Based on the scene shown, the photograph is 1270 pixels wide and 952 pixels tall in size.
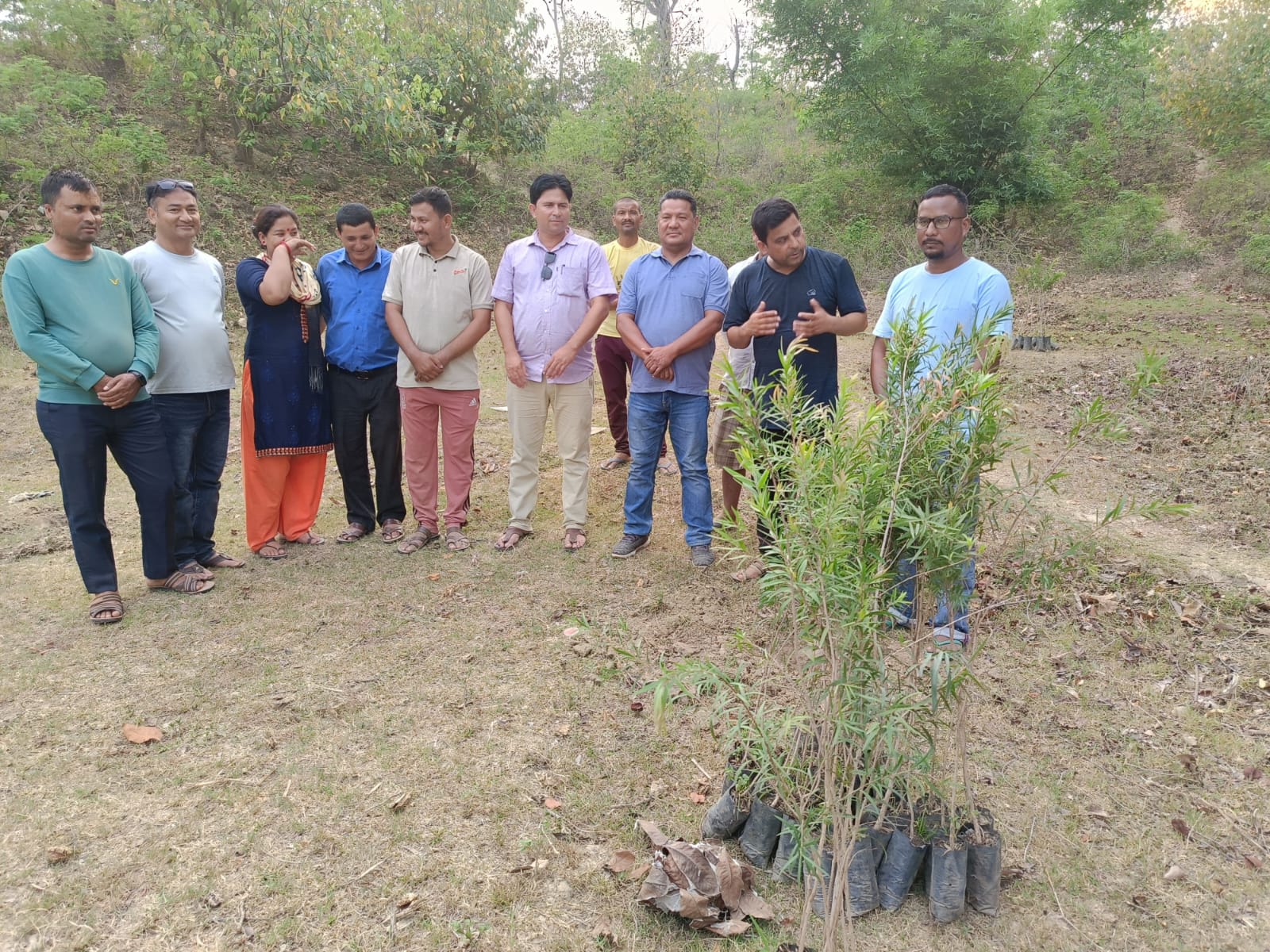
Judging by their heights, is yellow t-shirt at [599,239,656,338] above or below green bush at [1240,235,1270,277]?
below

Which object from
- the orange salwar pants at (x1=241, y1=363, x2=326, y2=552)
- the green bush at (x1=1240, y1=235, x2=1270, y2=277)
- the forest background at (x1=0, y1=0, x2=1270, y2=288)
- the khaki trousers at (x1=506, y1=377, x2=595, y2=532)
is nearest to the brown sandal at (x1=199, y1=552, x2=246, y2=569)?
the orange salwar pants at (x1=241, y1=363, x2=326, y2=552)

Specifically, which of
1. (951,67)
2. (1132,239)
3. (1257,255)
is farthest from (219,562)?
(1132,239)

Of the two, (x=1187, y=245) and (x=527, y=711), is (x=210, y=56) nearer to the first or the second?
(x=527, y=711)

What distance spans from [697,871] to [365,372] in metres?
3.42

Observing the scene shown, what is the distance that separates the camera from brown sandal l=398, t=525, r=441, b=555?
16.4 ft

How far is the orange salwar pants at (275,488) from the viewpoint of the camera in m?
4.78

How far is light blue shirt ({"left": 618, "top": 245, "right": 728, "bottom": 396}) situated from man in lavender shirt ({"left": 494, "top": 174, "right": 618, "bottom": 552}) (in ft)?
0.91

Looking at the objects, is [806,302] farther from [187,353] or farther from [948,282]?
[187,353]

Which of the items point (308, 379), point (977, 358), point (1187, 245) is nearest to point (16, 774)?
point (308, 379)

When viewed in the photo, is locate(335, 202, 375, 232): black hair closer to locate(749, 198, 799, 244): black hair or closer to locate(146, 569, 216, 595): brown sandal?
locate(146, 569, 216, 595): brown sandal

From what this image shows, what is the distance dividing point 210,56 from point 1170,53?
15.6 meters

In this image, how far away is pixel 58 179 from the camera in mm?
3803

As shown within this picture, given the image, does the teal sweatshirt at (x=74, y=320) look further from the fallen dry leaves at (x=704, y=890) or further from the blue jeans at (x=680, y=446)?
the fallen dry leaves at (x=704, y=890)

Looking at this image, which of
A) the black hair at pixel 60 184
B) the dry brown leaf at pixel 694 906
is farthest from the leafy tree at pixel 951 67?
the dry brown leaf at pixel 694 906
